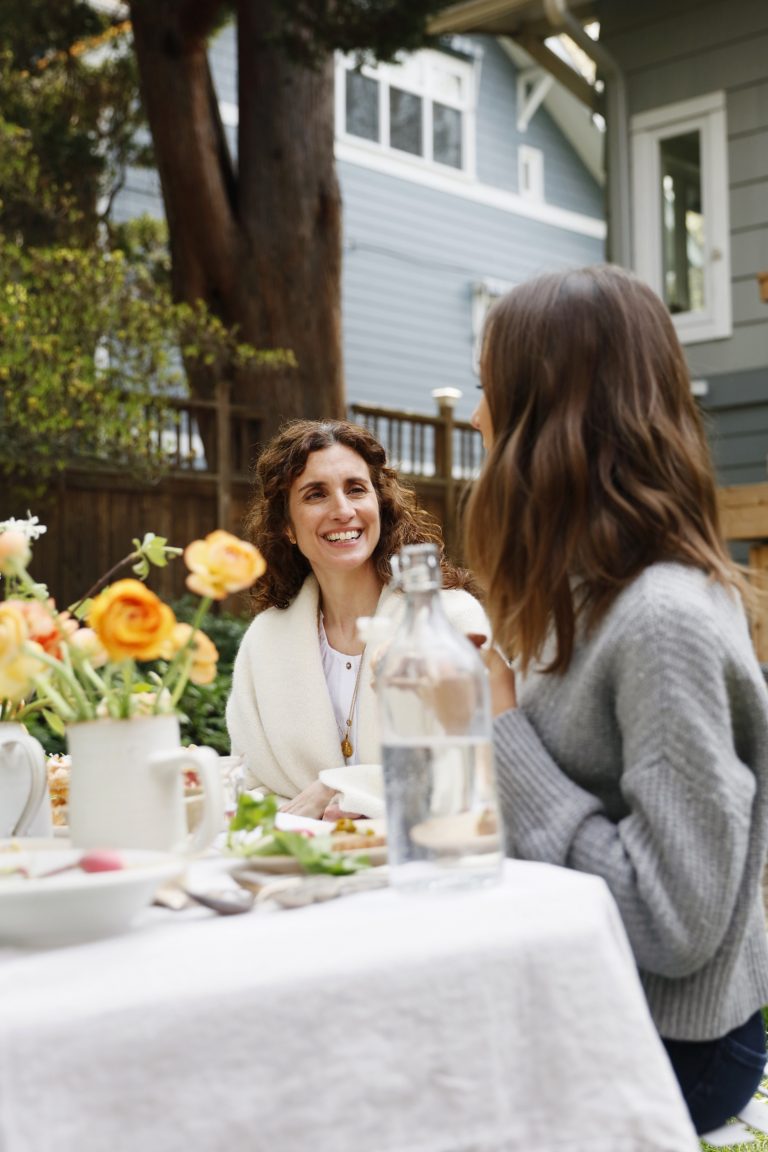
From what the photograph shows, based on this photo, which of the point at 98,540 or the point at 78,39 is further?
the point at 78,39

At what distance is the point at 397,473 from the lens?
10.5 feet

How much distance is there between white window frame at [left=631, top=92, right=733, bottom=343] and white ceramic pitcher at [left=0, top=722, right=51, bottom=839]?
6.79 meters

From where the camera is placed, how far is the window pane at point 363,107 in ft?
49.5

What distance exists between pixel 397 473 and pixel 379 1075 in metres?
2.17

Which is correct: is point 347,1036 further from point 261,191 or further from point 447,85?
point 447,85

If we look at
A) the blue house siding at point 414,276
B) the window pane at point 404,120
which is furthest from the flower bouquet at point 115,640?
the window pane at point 404,120

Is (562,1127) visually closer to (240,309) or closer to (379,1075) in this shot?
(379,1075)

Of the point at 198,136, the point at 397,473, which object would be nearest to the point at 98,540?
Answer: the point at 198,136

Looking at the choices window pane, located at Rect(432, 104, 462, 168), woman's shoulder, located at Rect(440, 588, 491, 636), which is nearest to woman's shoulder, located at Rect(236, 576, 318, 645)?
woman's shoulder, located at Rect(440, 588, 491, 636)

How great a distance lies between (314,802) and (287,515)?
0.86m

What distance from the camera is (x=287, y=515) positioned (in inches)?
119

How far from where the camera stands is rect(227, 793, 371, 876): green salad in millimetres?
1391

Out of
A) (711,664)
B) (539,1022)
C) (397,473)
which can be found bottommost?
(539,1022)

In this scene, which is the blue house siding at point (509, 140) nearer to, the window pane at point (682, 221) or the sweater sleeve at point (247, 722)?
the window pane at point (682, 221)
